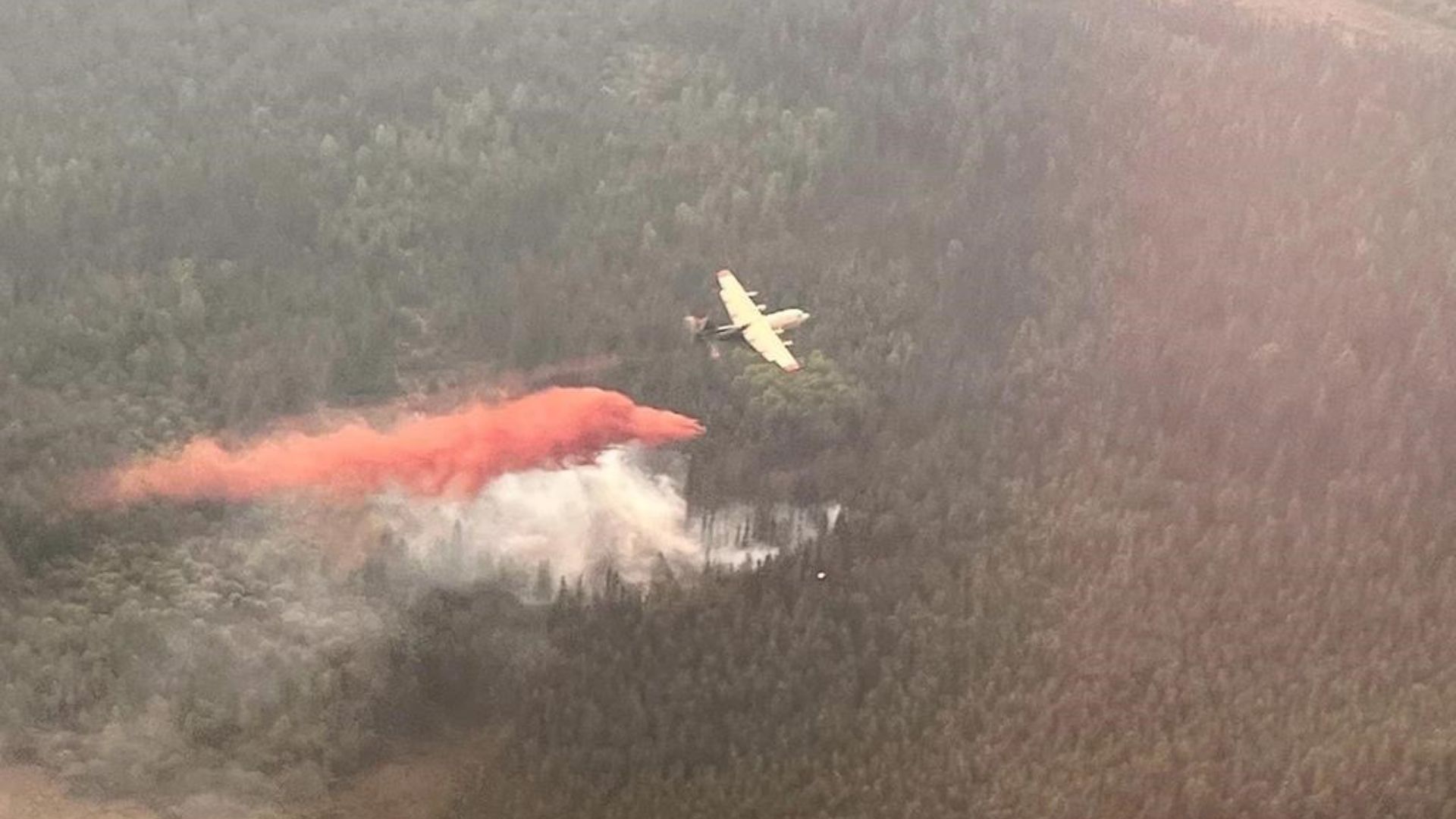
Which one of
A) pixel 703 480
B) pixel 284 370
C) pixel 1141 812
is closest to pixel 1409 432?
pixel 1141 812

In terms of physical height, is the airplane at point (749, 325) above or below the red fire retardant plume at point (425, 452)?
above

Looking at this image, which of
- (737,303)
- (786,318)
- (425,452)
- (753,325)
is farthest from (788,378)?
(425,452)

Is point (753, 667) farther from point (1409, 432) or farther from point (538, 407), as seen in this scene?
point (1409, 432)

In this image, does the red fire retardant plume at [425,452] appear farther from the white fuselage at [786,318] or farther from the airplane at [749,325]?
the white fuselage at [786,318]

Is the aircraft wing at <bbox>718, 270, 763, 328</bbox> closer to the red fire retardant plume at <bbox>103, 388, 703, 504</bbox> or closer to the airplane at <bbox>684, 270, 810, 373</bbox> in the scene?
the airplane at <bbox>684, 270, 810, 373</bbox>

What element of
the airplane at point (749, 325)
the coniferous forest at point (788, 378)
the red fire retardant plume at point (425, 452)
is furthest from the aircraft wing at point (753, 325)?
the red fire retardant plume at point (425, 452)

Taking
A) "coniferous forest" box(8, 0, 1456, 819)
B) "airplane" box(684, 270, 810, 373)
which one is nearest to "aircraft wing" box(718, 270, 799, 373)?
"airplane" box(684, 270, 810, 373)
